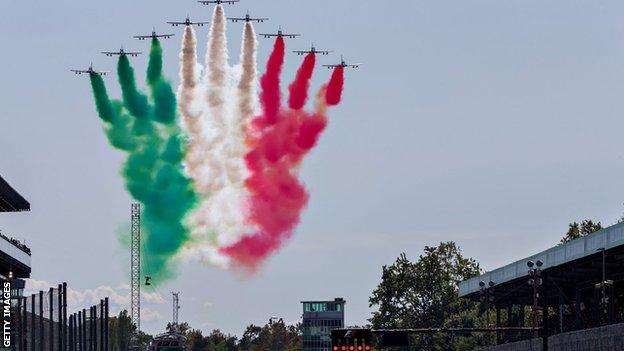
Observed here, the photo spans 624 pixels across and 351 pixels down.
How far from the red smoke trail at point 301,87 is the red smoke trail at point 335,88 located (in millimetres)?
2735

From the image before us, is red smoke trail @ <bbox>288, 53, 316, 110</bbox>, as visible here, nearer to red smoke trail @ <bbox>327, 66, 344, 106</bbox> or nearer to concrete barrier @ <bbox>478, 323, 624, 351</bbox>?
red smoke trail @ <bbox>327, 66, 344, 106</bbox>

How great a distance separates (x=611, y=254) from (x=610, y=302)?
430 centimetres

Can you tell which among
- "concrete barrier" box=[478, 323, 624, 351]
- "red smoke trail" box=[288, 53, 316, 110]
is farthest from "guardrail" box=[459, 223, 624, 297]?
"red smoke trail" box=[288, 53, 316, 110]

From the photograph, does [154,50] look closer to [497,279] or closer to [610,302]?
Result: [497,279]

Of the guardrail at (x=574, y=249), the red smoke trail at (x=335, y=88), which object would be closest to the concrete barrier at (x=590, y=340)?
the guardrail at (x=574, y=249)

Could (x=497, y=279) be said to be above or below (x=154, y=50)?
below

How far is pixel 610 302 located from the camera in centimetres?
14500

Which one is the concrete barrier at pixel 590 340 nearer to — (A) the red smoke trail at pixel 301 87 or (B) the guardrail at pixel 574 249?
(B) the guardrail at pixel 574 249

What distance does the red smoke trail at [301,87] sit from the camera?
180m

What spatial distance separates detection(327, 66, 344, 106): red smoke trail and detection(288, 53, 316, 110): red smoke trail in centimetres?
274

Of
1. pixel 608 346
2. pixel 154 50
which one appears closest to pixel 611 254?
pixel 608 346

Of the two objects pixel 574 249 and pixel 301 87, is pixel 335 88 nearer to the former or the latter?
pixel 301 87

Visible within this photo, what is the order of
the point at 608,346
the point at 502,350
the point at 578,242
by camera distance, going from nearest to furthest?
the point at 608,346, the point at 578,242, the point at 502,350

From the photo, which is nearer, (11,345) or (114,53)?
(11,345)
